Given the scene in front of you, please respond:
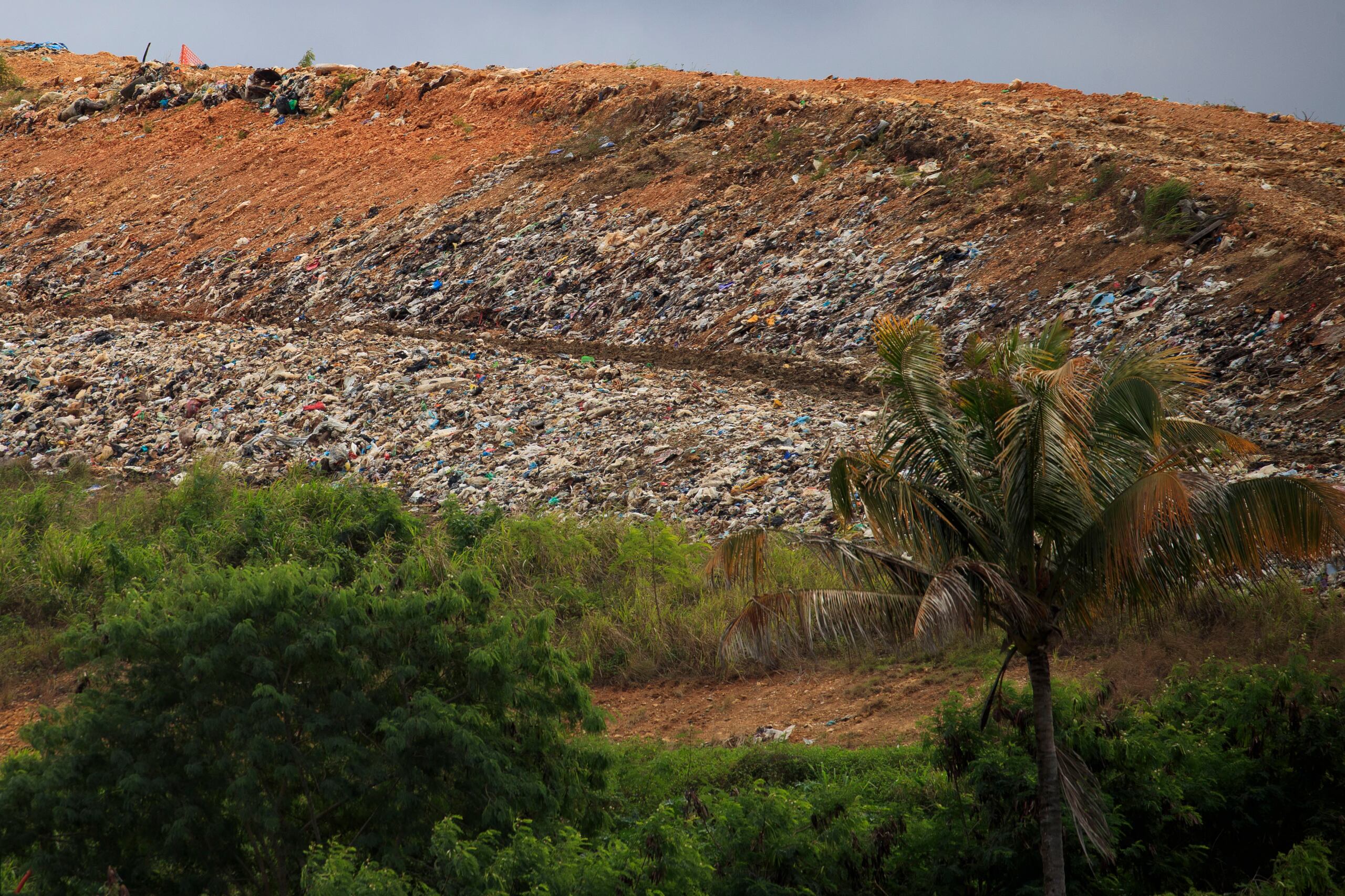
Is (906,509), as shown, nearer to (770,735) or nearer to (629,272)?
(770,735)

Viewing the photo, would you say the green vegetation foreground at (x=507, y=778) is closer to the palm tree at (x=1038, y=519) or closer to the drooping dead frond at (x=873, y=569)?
the palm tree at (x=1038, y=519)

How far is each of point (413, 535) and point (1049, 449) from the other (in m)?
6.05

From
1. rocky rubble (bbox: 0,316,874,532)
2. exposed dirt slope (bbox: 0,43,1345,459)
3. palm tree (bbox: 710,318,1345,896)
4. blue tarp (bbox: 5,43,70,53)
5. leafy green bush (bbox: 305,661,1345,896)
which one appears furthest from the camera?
blue tarp (bbox: 5,43,70,53)

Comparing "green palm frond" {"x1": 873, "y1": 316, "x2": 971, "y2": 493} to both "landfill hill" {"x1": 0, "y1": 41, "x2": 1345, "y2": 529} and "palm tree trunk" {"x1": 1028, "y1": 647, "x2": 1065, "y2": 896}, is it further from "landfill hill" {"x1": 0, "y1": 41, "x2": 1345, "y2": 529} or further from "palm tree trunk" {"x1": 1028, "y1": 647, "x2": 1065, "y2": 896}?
"landfill hill" {"x1": 0, "y1": 41, "x2": 1345, "y2": 529}

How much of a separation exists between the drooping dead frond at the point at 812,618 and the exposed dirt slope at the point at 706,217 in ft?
18.5

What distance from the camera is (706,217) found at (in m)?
Result: 14.4

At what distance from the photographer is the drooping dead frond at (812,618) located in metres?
4.32

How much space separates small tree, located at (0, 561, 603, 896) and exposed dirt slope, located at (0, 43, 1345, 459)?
6794mm

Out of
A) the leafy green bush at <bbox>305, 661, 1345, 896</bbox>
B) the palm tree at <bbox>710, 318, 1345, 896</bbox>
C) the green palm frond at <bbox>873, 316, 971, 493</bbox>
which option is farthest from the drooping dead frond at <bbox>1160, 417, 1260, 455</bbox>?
the leafy green bush at <bbox>305, 661, 1345, 896</bbox>

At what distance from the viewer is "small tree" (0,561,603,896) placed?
4602 mm

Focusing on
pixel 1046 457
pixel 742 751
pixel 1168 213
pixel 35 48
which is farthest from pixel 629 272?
pixel 35 48

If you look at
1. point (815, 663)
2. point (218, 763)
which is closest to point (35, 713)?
point (218, 763)

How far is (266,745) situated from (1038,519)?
3467mm

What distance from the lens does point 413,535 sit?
9000 millimetres
